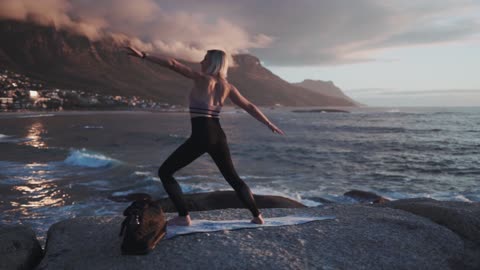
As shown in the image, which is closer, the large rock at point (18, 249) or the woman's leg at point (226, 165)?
the large rock at point (18, 249)

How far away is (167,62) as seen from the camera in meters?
4.90

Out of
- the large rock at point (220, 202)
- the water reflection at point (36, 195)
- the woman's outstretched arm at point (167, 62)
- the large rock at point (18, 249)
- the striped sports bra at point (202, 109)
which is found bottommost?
the water reflection at point (36, 195)

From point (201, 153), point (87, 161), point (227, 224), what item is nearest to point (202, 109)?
point (201, 153)

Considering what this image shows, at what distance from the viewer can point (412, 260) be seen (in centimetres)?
483

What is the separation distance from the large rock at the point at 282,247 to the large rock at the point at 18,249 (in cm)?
22

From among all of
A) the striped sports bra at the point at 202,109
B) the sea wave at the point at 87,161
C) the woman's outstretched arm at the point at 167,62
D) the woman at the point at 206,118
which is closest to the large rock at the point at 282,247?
the woman at the point at 206,118

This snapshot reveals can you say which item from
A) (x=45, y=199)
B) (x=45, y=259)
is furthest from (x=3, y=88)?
(x=45, y=259)

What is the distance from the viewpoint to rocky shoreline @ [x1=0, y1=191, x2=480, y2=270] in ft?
15.0

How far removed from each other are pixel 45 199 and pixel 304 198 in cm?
870

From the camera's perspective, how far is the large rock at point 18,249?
4.89 m

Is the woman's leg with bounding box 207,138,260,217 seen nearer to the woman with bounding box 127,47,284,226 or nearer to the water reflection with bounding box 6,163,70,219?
the woman with bounding box 127,47,284,226

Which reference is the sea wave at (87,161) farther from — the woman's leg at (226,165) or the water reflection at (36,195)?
the woman's leg at (226,165)

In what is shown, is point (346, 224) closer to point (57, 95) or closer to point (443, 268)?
point (443, 268)

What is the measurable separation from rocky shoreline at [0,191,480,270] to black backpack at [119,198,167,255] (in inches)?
4.1
